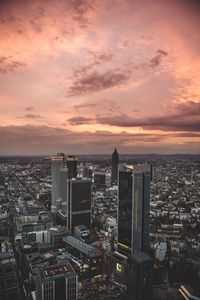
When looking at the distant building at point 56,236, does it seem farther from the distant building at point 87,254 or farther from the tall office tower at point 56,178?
the tall office tower at point 56,178

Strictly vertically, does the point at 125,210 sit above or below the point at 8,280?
above

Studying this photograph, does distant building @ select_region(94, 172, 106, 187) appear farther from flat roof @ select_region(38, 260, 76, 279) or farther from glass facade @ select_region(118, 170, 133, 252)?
flat roof @ select_region(38, 260, 76, 279)

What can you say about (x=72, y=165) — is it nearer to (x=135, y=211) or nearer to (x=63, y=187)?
(x=63, y=187)

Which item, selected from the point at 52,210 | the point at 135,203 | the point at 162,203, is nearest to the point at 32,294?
the point at 135,203

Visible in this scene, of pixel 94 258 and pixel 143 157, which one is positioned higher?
pixel 143 157

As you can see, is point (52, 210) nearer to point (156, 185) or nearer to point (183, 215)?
point (183, 215)

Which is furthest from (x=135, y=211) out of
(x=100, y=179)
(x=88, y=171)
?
(x=100, y=179)
